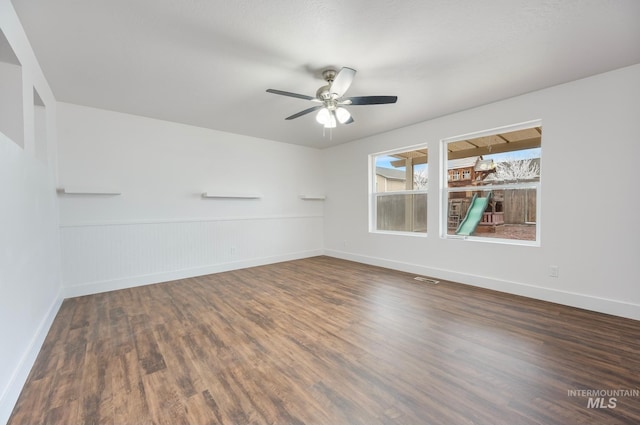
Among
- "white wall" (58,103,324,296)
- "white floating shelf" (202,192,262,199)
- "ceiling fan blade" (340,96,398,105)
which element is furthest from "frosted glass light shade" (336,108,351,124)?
"white wall" (58,103,324,296)

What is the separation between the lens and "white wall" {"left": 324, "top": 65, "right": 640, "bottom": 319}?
262 centimetres

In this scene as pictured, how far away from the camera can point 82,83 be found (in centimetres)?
285

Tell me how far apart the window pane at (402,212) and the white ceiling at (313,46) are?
1.72m

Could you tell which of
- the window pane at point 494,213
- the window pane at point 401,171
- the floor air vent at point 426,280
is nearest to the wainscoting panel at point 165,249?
the window pane at point 401,171

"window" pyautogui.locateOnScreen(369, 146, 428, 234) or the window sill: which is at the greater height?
"window" pyautogui.locateOnScreen(369, 146, 428, 234)

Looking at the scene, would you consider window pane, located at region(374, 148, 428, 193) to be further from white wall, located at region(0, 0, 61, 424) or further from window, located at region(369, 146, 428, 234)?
white wall, located at region(0, 0, 61, 424)

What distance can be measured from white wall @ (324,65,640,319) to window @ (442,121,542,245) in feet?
0.55

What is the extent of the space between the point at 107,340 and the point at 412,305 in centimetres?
305

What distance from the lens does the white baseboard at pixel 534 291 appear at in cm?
265

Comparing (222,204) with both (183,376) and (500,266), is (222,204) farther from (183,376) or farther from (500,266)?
(500,266)

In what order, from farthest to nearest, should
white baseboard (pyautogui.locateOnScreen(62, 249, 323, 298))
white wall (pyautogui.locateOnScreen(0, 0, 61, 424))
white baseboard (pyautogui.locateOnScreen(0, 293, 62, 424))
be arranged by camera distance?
white baseboard (pyautogui.locateOnScreen(62, 249, 323, 298))
white wall (pyautogui.locateOnScreen(0, 0, 61, 424))
white baseboard (pyautogui.locateOnScreen(0, 293, 62, 424))

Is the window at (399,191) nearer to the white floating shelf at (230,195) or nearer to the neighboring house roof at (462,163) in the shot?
the neighboring house roof at (462,163)

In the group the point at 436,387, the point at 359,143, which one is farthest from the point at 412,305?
the point at 359,143

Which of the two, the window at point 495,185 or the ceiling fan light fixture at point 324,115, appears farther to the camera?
the window at point 495,185
